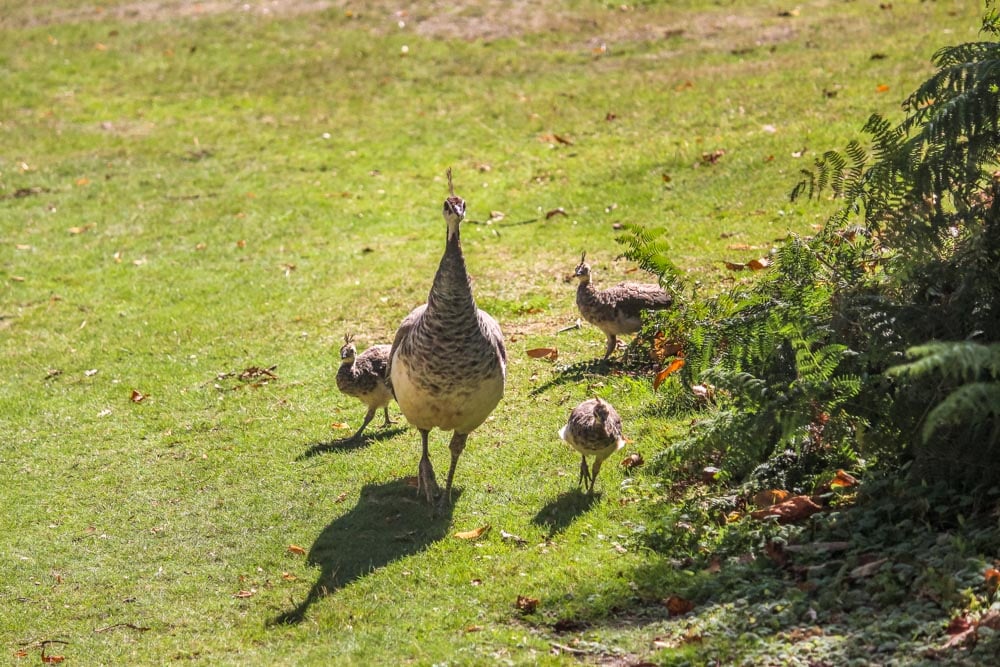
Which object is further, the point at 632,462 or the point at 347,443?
the point at 347,443

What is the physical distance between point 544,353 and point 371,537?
138 inches

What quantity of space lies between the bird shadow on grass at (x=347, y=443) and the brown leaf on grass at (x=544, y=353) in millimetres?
1620

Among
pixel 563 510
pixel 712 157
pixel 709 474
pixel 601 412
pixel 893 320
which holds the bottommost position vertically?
pixel 563 510

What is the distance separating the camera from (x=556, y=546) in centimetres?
831

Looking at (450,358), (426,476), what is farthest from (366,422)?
(450,358)

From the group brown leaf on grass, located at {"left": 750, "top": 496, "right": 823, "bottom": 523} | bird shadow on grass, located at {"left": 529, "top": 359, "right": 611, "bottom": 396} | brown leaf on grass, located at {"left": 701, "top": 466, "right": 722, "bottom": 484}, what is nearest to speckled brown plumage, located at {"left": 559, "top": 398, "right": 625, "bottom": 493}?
brown leaf on grass, located at {"left": 701, "top": 466, "right": 722, "bottom": 484}

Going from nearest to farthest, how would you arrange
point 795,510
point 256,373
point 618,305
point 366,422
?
point 795,510
point 366,422
point 618,305
point 256,373

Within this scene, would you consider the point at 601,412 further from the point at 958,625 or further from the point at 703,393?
the point at 958,625

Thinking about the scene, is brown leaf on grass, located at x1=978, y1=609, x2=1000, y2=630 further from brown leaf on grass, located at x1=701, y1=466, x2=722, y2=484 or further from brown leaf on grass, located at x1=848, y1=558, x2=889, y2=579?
brown leaf on grass, located at x1=701, y1=466, x2=722, y2=484

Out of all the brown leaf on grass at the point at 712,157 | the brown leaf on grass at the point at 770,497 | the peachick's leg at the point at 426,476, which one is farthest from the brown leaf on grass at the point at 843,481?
the brown leaf on grass at the point at 712,157

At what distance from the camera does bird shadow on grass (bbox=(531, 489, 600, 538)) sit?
861cm

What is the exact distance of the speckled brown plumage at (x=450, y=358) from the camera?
28.5 ft

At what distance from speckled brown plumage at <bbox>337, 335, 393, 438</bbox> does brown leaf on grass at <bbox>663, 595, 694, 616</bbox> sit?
4005mm

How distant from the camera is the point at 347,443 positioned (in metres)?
10.7
